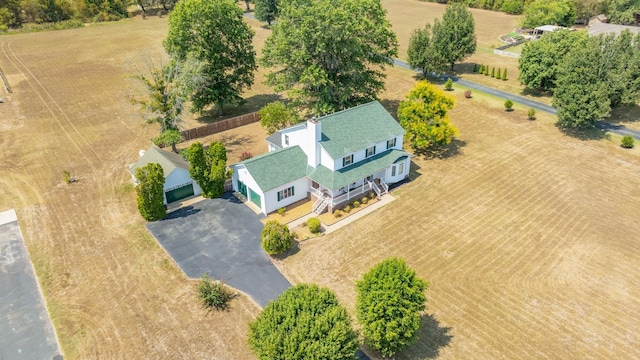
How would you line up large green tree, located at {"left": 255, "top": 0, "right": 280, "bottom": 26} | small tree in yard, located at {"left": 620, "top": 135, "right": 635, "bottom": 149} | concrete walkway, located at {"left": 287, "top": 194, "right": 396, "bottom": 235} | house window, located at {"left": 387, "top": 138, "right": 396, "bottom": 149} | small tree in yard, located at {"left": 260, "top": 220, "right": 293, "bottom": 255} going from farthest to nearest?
large green tree, located at {"left": 255, "top": 0, "right": 280, "bottom": 26} → small tree in yard, located at {"left": 620, "top": 135, "right": 635, "bottom": 149} → house window, located at {"left": 387, "top": 138, "right": 396, "bottom": 149} → concrete walkway, located at {"left": 287, "top": 194, "right": 396, "bottom": 235} → small tree in yard, located at {"left": 260, "top": 220, "right": 293, "bottom": 255}

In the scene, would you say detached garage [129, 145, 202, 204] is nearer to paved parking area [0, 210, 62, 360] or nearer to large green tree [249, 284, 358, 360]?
paved parking area [0, 210, 62, 360]

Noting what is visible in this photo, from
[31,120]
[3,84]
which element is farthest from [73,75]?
[31,120]

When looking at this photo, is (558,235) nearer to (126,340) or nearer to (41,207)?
(126,340)

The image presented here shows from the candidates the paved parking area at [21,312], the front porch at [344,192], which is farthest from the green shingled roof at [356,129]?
the paved parking area at [21,312]

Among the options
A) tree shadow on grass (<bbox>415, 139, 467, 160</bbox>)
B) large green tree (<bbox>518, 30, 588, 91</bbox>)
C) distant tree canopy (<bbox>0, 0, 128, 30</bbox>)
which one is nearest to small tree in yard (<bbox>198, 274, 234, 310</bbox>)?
tree shadow on grass (<bbox>415, 139, 467, 160</bbox>)

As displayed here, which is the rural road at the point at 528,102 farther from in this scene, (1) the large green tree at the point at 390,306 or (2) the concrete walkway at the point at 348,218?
(1) the large green tree at the point at 390,306

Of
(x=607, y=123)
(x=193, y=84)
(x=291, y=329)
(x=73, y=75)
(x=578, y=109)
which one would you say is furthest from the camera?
(x=73, y=75)
